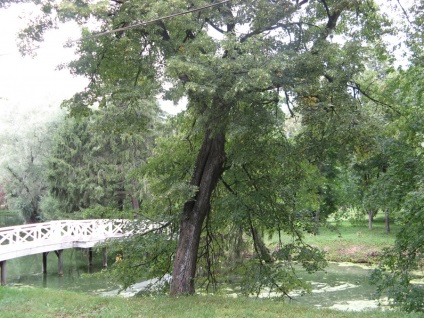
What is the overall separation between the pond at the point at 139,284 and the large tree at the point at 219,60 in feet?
14.7

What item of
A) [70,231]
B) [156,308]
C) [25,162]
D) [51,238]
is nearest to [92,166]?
[25,162]

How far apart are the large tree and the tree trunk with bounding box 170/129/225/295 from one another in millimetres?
21

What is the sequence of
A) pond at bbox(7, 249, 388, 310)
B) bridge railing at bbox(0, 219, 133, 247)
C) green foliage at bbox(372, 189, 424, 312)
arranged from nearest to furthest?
green foliage at bbox(372, 189, 424, 312), pond at bbox(7, 249, 388, 310), bridge railing at bbox(0, 219, 133, 247)

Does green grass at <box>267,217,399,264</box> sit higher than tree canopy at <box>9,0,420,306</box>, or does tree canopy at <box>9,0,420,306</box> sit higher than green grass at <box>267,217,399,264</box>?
tree canopy at <box>9,0,420,306</box>

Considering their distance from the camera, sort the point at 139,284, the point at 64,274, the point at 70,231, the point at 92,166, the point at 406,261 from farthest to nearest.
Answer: the point at 92,166 → the point at 64,274 → the point at 70,231 → the point at 139,284 → the point at 406,261

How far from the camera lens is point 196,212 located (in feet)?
31.0

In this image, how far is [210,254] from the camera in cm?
1188

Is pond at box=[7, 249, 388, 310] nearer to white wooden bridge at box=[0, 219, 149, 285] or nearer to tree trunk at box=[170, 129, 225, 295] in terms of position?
white wooden bridge at box=[0, 219, 149, 285]

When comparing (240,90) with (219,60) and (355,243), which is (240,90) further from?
(355,243)

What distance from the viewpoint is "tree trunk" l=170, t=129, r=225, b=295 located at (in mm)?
9172

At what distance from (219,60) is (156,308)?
428 centimetres

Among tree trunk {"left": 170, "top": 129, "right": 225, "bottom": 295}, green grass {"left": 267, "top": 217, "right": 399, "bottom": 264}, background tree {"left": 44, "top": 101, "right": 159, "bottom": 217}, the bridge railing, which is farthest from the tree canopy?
background tree {"left": 44, "top": 101, "right": 159, "bottom": 217}

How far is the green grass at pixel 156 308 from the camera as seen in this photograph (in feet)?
22.4

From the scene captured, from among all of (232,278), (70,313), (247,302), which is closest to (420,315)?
(247,302)
